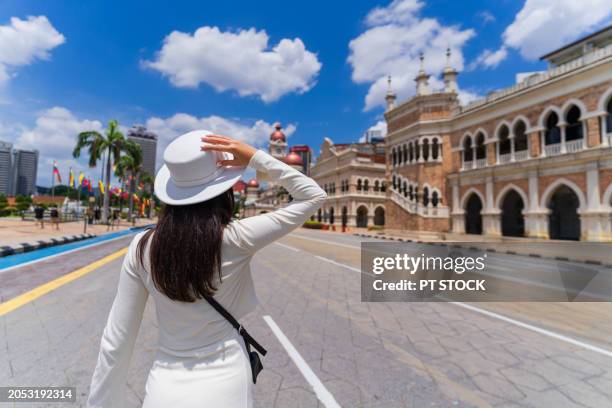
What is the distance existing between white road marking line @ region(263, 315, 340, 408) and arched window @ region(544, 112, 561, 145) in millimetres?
22012

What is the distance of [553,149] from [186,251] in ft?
76.0

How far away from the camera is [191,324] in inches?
48.4

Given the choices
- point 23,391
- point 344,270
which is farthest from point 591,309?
point 23,391

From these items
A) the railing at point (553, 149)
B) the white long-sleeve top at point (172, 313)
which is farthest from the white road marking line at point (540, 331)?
the railing at point (553, 149)

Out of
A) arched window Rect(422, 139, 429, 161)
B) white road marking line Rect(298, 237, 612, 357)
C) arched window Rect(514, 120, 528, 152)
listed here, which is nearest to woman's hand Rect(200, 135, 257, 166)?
white road marking line Rect(298, 237, 612, 357)

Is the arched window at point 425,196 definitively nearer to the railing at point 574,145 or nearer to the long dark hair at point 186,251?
the railing at point 574,145

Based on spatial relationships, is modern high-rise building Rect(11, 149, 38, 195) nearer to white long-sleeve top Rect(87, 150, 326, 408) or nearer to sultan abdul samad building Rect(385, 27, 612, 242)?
sultan abdul samad building Rect(385, 27, 612, 242)

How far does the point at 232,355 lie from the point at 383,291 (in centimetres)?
591

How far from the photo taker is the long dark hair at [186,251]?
118 cm

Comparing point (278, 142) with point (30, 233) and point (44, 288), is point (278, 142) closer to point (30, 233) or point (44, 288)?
point (30, 233)

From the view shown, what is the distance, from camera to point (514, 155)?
2019 centimetres

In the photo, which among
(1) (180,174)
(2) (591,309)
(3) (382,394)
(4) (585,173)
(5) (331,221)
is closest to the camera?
(1) (180,174)

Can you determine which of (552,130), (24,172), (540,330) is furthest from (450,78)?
(24,172)

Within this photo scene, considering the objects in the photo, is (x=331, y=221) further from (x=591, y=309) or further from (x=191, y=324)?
(x=191, y=324)
